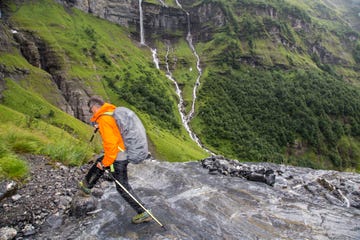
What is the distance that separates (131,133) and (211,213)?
6379mm

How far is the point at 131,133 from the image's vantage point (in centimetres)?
964

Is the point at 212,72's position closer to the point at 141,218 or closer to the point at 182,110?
the point at 182,110

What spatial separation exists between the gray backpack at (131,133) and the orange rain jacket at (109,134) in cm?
14

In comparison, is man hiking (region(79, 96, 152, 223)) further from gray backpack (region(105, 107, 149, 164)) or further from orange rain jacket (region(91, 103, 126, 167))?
gray backpack (region(105, 107, 149, 164))

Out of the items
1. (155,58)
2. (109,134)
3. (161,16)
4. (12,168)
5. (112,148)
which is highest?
(161,16)

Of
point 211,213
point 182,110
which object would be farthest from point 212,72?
point 211,213

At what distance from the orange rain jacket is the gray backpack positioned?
0.14 metres

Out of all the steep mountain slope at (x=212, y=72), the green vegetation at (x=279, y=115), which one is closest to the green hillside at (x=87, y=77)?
Answer: the steep mountain slope at (x=212, y=72)

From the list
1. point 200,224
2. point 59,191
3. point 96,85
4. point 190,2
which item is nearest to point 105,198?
point 59,191

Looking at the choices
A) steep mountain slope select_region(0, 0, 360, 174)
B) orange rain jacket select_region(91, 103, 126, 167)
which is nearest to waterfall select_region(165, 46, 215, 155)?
steep mountain slope select_region(0, 0, 360, 174)

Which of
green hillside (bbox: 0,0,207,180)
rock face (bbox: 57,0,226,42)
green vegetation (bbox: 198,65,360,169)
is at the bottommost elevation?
green vegetation (bbox: 198,65,360,169)

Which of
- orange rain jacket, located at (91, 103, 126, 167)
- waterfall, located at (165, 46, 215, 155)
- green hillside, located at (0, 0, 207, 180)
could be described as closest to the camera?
orange rain jacket, located at (91, 103, 126, 167)

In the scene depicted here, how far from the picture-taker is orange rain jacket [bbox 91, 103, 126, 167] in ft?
31.1

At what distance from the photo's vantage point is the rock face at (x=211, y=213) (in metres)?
10.4
